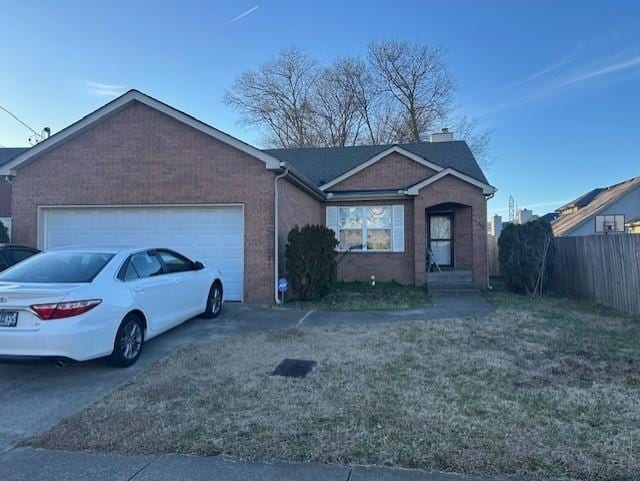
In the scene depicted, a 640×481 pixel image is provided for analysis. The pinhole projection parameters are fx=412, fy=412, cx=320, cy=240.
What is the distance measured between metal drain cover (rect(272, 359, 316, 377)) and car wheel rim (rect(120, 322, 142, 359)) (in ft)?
6.65

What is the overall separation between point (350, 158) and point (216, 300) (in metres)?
10.3

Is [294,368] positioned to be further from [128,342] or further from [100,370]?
[100,370]

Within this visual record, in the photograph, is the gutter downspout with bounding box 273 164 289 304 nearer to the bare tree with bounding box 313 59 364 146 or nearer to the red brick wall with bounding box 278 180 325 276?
the red brick wall with bounding box 278 180 325 276

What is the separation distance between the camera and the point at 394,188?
1451 cm

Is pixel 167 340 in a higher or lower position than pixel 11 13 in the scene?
lower

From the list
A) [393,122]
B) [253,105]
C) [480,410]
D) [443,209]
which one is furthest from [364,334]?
[253,105]

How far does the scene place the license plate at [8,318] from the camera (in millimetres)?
4676

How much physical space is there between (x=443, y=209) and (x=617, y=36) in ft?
24.5

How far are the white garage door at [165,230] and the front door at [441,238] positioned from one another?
7.58m

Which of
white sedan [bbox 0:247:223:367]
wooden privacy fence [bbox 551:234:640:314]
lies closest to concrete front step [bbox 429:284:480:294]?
wooden privacy fence [bbox 551:234:640:314]

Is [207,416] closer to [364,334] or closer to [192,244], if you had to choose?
[364,334]

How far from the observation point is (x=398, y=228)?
45.9ft

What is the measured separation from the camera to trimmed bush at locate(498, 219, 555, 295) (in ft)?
38.4

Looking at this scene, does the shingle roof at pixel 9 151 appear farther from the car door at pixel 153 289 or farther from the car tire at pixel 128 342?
the car tire at pixel 128 342
